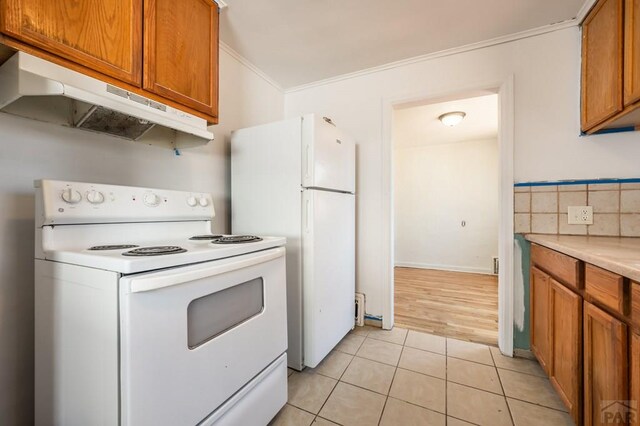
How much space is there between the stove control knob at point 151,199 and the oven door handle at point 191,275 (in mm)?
575

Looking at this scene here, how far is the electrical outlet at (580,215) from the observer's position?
1.66 meters

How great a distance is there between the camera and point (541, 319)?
5.08 ft

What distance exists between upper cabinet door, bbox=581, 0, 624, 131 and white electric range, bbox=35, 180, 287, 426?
1902mm

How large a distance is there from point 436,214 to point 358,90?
124 inches

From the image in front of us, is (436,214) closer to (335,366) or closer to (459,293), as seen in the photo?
(459,293)

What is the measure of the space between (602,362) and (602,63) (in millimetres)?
1554

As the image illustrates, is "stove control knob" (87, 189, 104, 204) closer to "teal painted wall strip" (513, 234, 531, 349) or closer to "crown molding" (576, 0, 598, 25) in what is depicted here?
"teal painted wall strip" (513, 234, 531, 349)

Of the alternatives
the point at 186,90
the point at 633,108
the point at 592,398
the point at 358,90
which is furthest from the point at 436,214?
the point at 186,90

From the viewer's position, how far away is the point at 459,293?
3273 millimetres

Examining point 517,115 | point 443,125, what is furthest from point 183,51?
point 443,125

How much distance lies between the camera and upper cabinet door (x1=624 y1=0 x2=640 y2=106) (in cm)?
120

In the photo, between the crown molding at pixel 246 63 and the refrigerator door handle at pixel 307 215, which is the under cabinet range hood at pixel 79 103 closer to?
the refrigerator door handle at pixel 307 215

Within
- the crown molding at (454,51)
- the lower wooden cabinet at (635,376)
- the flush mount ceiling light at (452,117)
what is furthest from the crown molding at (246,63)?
the lower wooden cabinet at (635,376)

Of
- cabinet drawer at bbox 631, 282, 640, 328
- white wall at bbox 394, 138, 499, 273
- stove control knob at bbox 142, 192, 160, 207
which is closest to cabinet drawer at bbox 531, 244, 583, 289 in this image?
cabinet drawer at bbox 631, 282, 640, 328
